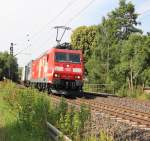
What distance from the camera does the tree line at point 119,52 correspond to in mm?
43031

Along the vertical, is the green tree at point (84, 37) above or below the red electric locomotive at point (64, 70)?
above

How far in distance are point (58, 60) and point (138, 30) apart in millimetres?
41143

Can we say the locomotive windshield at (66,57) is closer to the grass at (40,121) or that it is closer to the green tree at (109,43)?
the grass at (40,121)

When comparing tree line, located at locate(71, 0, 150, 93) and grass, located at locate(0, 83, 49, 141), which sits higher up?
tree line, located at locate(71, 0, 150, 93)

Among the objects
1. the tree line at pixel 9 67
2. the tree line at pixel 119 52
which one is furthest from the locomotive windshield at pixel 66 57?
the tree line at pixel 9 67

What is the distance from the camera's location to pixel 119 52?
5434 cm

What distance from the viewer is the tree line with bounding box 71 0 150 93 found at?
1694 inches

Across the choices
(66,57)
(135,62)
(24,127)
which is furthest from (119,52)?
(24,127)

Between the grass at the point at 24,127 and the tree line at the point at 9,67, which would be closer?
the grass at the point at 24,127

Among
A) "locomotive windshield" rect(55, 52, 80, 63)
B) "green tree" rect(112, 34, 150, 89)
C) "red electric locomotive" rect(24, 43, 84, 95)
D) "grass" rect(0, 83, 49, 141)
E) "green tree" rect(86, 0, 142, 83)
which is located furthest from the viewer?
"green tree" rect(86, 0, 142, 83)

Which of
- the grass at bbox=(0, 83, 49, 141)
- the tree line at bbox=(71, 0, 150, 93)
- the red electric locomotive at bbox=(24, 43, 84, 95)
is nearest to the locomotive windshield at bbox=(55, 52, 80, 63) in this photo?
the red electric locomotive at bbox=(24, 43, 84, 95)

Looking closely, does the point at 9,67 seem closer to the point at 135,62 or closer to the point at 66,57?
the point at 135,62

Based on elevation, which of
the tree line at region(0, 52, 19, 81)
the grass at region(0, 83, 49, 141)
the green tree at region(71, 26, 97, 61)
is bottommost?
the grass at region(0, 83, 49, 141)

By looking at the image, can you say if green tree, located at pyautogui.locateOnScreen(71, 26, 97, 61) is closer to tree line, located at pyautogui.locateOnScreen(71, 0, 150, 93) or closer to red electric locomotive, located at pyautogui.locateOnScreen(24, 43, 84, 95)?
tree line, located at pyautogui.locateOnScreen(71, 0, 150, 93)
